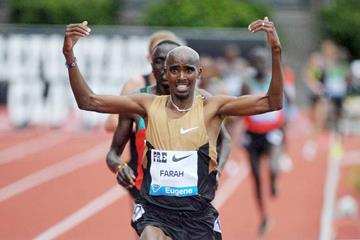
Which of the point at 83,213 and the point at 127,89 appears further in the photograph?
the point at 83,213

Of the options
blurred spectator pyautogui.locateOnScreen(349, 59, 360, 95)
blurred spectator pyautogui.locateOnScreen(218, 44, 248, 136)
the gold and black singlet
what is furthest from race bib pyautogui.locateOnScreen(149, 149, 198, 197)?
blurred spectator pyautogui.locateOnScreen(349, 59, 360, 95)

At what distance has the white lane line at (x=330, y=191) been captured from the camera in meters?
12.6

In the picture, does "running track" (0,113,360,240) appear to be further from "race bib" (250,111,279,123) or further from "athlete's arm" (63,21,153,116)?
"athlete's arm" (63,21,153,116)

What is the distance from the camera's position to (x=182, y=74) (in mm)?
6414

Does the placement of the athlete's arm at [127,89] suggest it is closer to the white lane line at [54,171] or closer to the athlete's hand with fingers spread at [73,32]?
the athlete's hand with fingers spread at [73,32]

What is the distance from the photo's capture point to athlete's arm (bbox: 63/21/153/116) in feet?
20.6

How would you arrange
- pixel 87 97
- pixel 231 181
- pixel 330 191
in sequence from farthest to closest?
pixel 231 181, pixel 330 191, pixel 87 97

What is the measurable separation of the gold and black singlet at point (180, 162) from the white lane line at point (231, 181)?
774cm

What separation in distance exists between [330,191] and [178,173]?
383 inches

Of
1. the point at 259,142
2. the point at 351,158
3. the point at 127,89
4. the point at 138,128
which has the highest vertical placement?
the point at 127,89

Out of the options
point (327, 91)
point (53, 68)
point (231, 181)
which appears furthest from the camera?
point (53, 68)

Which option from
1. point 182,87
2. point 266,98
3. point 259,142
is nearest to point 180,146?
point 182,87

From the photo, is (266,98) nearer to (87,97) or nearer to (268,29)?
(268,29)

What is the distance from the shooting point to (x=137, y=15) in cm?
3494
